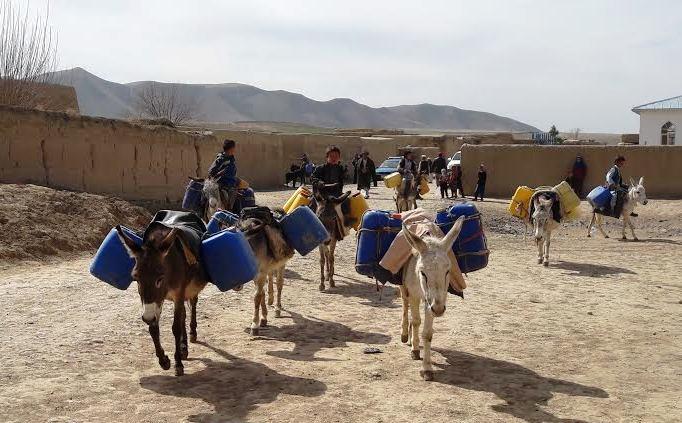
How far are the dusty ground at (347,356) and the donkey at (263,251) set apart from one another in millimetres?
253

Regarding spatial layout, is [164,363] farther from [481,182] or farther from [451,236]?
[481,182]

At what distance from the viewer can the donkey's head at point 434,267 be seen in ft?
21.8

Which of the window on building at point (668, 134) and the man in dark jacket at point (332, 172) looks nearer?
the man in dark jacket at point (332, 172)

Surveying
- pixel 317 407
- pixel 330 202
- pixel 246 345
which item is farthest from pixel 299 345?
pixel 330 202

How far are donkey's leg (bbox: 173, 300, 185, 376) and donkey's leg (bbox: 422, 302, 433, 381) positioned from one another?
2.36 m

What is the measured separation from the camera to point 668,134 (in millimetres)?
47906

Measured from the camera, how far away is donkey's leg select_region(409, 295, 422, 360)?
25.3 feet

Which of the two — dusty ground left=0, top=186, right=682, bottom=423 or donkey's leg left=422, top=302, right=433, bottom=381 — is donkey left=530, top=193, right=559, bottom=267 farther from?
donkey's leg left=422, top=302, right=433, bottom=381

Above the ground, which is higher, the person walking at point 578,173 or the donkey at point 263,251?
the person walking at point 578,173

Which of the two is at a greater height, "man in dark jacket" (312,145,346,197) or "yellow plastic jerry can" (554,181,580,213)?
"man in dark jacket" (312,145,346,197)

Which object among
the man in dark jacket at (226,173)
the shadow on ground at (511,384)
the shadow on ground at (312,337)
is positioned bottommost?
the shadow on ground at (312,337)

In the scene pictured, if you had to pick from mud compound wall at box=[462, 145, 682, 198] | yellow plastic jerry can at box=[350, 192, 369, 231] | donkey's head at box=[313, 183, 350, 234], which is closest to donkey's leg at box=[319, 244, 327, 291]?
donkey's head at box=[313, 183, 350, 234]

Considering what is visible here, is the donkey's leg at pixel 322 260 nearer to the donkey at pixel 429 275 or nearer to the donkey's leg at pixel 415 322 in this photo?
the donkey's leg at pixel 415 322

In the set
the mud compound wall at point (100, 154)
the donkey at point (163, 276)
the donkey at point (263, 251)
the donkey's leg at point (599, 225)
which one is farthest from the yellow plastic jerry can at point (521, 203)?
the donkey at point (163, 276)
